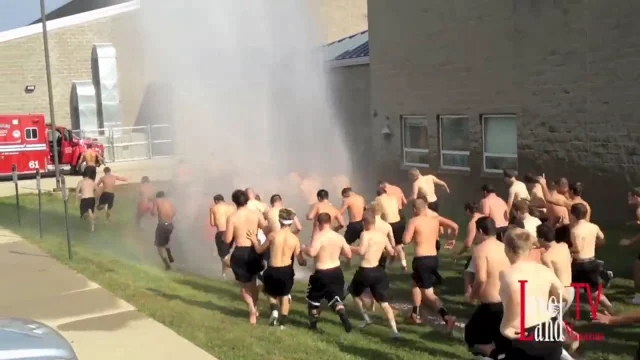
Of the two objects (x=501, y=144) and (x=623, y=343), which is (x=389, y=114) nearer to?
(x=501, y=144)

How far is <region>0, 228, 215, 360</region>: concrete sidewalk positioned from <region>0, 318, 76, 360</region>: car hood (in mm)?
2542

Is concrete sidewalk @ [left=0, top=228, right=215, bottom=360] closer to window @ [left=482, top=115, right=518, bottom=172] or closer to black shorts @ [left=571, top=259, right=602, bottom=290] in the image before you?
black shorts @ [left=571, top=259, right=602, bottom=290]

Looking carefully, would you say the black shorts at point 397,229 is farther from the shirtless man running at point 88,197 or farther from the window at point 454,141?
the shirtless man running at point 88,197

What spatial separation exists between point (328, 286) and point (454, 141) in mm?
10608

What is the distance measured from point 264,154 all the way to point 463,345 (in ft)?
37.1

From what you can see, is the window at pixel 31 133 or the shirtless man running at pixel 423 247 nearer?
the shirtless man running at pixel 423 247

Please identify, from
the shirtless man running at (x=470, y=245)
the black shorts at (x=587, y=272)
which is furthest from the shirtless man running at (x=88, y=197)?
the black shorts at (x=587, y=272)

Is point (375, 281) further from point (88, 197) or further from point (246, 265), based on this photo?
point (88, 197)

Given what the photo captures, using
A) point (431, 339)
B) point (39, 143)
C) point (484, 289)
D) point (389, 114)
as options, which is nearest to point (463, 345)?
point (431, 339)

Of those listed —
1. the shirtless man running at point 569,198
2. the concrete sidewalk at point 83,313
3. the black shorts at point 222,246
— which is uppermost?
the shirtless man running at point 569,198

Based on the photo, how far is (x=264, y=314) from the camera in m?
9.55

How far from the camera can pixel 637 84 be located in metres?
13.5

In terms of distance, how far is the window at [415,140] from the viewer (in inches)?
762
